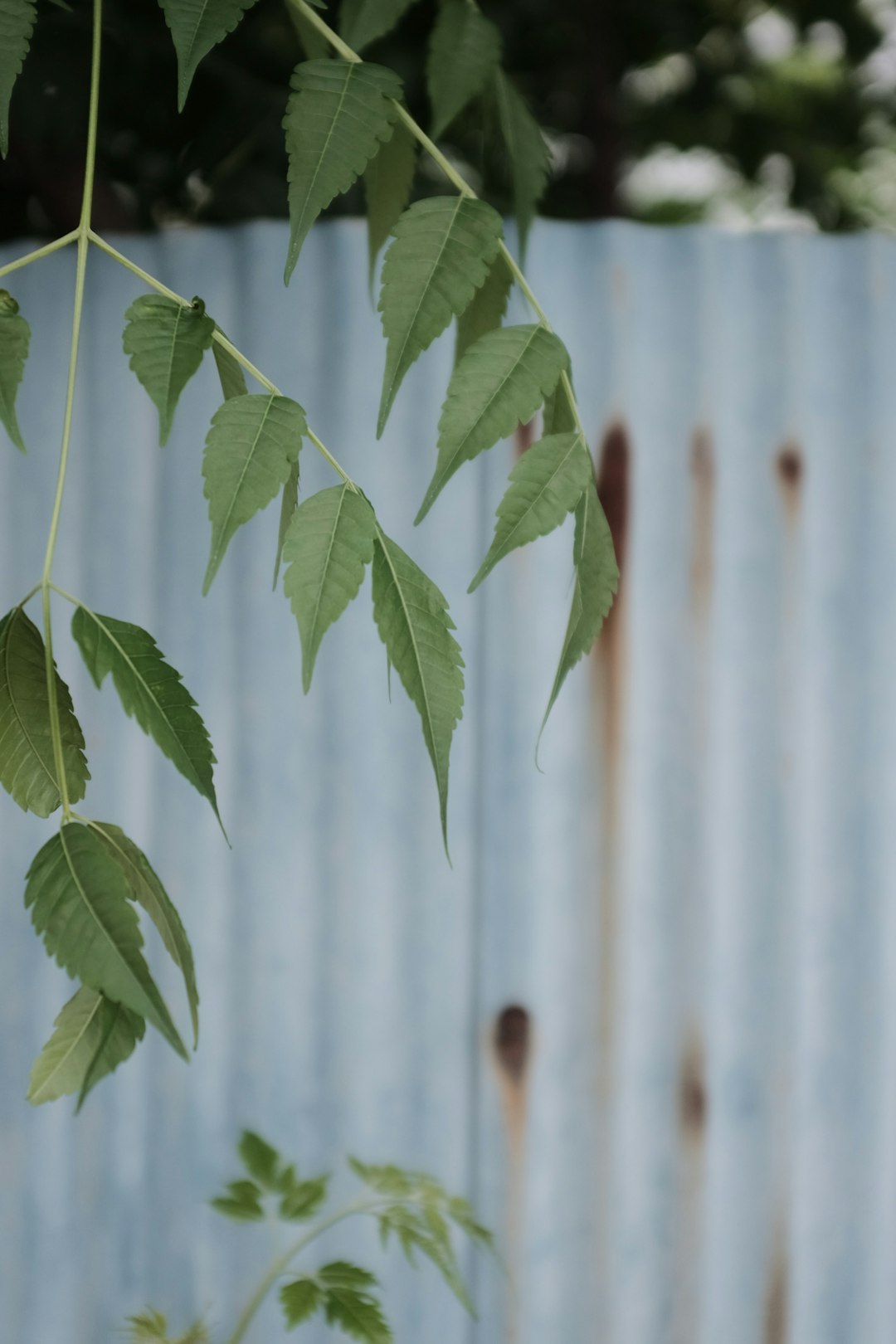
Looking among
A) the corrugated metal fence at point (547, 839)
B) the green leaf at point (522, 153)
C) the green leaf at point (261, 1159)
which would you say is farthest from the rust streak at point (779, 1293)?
the green leaf at point (522, 153)

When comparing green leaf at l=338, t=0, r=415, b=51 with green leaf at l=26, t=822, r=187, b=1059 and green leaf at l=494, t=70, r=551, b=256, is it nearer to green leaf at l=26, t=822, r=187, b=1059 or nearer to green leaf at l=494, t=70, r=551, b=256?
green leaf at l=494, t=70, r=551, b=256

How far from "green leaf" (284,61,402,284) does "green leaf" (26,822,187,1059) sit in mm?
266

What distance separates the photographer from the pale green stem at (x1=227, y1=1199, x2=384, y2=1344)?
0.81 meters

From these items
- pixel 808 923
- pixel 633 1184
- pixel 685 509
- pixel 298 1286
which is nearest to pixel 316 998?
pixel 298 1286

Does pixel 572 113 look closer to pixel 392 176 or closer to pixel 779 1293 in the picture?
pixel 392 176

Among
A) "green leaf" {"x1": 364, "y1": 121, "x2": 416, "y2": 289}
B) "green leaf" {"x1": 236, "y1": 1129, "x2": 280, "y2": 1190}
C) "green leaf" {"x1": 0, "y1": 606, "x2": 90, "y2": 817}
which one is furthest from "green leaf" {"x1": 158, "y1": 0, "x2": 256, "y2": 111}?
"green leaf" {"x1": 236, "y1": 1129, "x2": 280, "y2": 1190}

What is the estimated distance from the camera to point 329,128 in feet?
1.44

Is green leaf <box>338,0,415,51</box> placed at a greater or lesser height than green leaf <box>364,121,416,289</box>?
greater

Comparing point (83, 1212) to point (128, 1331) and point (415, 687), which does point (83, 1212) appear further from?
point (415, 687)

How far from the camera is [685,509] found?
2.92ft

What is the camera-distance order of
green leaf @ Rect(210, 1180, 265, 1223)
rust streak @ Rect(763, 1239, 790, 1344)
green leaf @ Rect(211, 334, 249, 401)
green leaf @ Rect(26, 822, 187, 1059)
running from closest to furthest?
green leaf @ Rect(26, 822, 187, 1059) < green leaf @ Rect(211, 334, 249, 401) < green leaf @ Rect(210, 1180, 265, 1223) < rust streak @ Rect(763, 1239, 790, 1344)

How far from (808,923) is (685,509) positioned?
41cm

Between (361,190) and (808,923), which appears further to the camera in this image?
(361,190)

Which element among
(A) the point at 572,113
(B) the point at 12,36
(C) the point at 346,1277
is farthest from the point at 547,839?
(A) the point at 572,113
